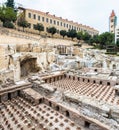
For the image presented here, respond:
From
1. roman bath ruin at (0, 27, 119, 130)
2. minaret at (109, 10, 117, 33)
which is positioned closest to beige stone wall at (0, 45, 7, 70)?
roman bath ruin at (0, 27, 119, 130)

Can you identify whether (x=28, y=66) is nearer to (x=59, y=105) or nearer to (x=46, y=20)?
(x=59, y=105)

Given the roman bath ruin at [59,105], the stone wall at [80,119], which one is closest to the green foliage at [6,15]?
the roman bath ruin at [59,105]

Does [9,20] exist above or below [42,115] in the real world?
above

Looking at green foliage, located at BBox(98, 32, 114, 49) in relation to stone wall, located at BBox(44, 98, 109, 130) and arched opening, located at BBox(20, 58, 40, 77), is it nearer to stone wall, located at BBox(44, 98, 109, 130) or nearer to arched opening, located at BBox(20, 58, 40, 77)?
arched opening, located at BBox(20, 58, 40, 77)

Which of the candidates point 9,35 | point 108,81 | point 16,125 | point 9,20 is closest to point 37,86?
point 16,125

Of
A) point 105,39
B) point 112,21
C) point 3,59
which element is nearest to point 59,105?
point 3,59

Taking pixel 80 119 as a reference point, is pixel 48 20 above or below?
above

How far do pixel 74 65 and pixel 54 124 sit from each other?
17296mm

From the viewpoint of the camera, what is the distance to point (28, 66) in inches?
1119

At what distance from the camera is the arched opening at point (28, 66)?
89.7 ft

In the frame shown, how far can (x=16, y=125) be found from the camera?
20.0ft

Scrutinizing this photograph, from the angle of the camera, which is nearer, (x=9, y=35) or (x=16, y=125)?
(x=16, y=125)

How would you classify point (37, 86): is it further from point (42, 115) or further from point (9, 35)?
point (9, 35)

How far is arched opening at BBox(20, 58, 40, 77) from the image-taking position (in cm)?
2733
